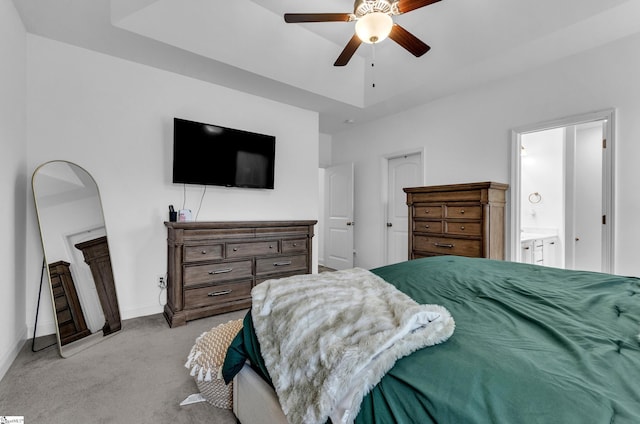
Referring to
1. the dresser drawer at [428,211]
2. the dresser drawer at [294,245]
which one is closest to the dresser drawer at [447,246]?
the dresser drawer at [428,211]

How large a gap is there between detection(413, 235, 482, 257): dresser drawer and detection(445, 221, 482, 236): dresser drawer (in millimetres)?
84

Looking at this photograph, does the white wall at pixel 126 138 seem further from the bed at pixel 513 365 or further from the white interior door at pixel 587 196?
the white interior door at pixel 587 196

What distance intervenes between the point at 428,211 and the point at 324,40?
2.57 m

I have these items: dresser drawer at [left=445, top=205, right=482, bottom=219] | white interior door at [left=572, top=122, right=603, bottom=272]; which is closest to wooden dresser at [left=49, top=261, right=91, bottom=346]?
dresser drawer at [left=445, top=205, right=482, bottom=219]

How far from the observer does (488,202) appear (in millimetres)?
2934

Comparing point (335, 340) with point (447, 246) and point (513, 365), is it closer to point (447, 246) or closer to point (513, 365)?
point (513, 365)

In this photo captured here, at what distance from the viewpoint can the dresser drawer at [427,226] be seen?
11.0 feet

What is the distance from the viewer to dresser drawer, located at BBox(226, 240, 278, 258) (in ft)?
10.1

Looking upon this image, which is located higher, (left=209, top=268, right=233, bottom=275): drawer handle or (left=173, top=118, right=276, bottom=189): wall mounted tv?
(left=173, top=118, right=276, bottom=189): wall mounted tv

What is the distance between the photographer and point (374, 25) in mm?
2021

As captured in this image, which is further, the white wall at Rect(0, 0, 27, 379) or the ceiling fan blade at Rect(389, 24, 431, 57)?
the ceiling fan blade at Rect(389, 24, 431, 57)

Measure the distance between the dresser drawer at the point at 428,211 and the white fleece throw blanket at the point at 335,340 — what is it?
2400mm

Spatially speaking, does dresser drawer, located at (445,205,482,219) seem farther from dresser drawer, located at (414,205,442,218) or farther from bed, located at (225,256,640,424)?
bed, located at (225,256,640,424)

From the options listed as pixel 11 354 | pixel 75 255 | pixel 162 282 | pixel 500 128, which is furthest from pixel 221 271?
pixel 500 128
